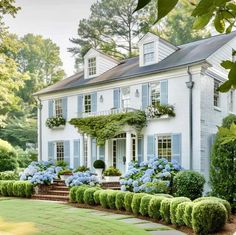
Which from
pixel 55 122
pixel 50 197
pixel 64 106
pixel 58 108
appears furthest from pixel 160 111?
pixel 58 108

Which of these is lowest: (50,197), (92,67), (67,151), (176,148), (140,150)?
(50,197)

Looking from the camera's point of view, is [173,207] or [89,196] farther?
[89,196]

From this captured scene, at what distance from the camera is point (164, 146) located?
1492cm

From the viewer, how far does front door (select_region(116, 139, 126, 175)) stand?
16922 mm

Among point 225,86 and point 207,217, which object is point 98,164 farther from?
point 225,86

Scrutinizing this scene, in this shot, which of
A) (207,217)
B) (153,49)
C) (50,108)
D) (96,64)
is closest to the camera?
(207,217)

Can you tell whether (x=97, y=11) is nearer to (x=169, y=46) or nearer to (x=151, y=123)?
(x=169, y=46)

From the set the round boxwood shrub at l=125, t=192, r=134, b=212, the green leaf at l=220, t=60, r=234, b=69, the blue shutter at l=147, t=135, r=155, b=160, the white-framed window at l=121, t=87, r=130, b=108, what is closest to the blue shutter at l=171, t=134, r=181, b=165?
the blue shutter at l=147, t=135, r=155, b=160

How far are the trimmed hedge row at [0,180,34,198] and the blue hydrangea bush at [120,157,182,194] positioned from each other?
12.6ft

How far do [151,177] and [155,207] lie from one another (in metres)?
3.18

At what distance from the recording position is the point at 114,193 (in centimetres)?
1066

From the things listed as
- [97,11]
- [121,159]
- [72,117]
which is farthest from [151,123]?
[97,11]

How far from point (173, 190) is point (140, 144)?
152 inches

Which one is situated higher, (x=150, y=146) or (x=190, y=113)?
(x=190, y=113)
